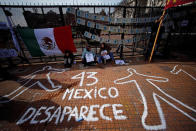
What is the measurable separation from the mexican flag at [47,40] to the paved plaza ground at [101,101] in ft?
4.88

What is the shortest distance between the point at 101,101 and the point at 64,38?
3.84 m

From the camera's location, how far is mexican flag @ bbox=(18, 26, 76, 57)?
4.39m

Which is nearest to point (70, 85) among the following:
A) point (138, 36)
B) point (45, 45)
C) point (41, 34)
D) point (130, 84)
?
point (130, 84)

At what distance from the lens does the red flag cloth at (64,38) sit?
4.46 m

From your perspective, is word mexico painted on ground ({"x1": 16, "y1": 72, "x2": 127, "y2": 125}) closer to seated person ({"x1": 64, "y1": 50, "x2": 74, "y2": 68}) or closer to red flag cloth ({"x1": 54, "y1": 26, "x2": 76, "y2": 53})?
seated person ({"x1": 64, "y1": 50, "x2": 74, "y2": 68})

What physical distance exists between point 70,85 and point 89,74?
1038 mm

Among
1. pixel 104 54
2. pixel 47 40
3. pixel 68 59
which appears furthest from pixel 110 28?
pixel 47 40

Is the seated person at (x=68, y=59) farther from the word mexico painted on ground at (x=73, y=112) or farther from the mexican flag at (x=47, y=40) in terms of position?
the word mexico painted on ground at (x=73, y=112)

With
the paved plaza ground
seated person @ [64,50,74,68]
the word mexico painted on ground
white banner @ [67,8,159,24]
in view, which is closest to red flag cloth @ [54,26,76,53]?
seated person @ [64,50,74,68]

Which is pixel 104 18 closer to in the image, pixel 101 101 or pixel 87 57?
pixel 87 57

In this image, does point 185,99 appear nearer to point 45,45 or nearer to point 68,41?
point 68,41

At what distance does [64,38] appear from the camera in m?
4.64

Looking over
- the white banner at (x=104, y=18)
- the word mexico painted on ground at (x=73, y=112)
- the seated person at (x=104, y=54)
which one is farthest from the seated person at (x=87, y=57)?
the word mexico painted on ground at (x=73, y=112)

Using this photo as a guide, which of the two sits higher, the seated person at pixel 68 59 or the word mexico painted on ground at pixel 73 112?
the seated person at pixel 68 59
